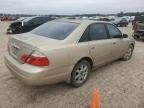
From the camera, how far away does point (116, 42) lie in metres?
5.66

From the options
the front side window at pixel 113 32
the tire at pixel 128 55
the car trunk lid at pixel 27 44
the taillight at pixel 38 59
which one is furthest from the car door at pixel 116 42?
the taillight at pixel 38 59

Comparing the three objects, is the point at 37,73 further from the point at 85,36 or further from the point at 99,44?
the point at 99,44

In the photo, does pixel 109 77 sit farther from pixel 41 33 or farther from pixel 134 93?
pixel 41 33

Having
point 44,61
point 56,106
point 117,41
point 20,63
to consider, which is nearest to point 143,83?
point 117,41

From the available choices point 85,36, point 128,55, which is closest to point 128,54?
point 128,55

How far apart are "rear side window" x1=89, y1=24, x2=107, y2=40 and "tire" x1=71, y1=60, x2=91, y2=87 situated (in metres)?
0.72

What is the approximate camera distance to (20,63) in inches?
151

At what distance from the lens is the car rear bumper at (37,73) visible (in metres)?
3.52

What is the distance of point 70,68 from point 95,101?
1053 millimetres

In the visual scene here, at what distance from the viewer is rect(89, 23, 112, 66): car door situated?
4.66 m

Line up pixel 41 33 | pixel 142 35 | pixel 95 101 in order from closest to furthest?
1. pixel 95 101
2. pixel 41 33
3. pixel 142 35

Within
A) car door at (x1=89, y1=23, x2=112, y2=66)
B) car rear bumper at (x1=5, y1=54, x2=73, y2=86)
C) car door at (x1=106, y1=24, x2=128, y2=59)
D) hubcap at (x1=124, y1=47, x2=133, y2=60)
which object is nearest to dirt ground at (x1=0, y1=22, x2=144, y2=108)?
car rear bumper at (x1=5, y1=54, x2=73, y2=86)

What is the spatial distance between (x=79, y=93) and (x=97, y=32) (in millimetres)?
1746

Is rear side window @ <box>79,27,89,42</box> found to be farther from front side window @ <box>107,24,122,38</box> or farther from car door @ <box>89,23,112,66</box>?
front side window @ <box>107,24,122,38</box>
